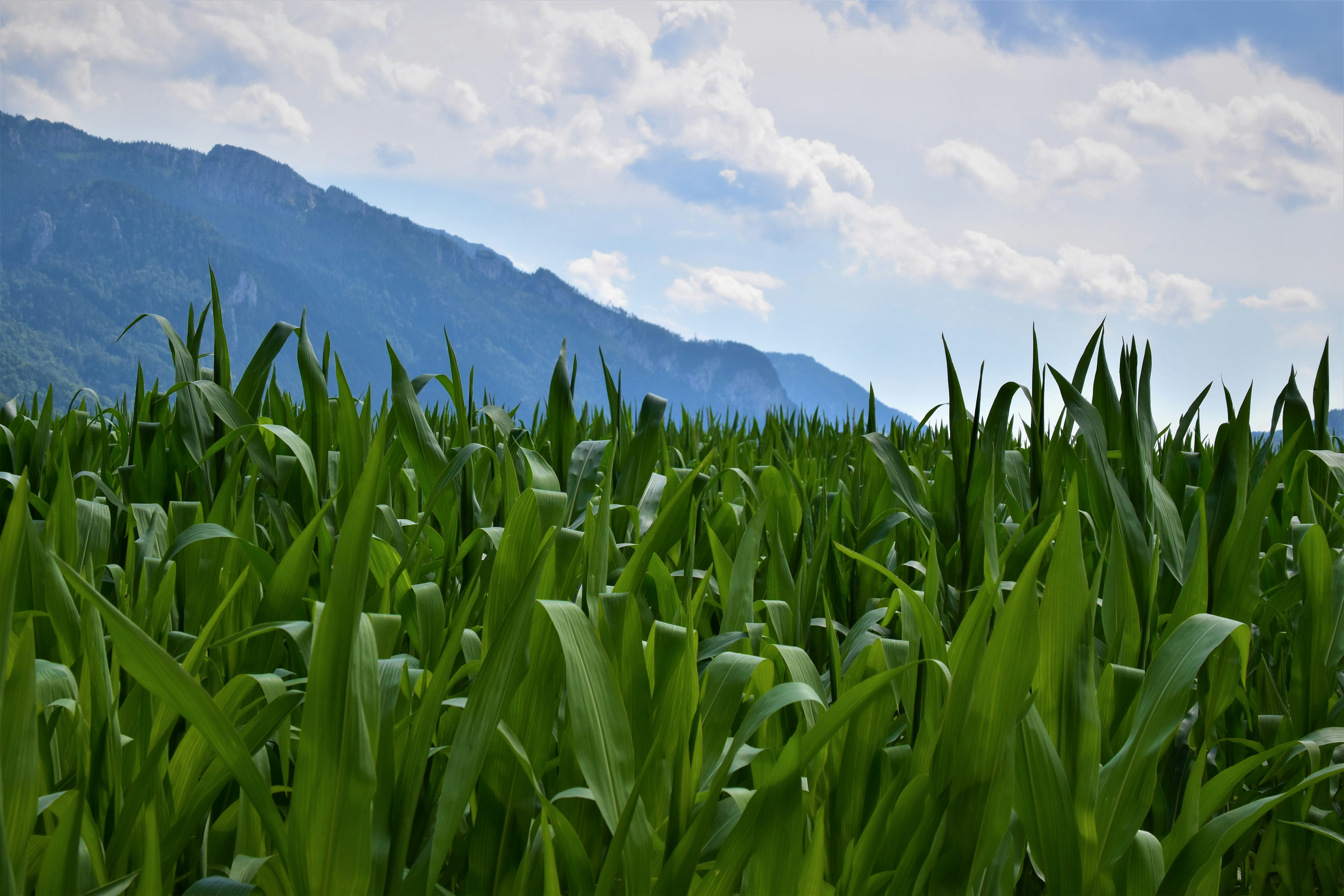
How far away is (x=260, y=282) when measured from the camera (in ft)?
343

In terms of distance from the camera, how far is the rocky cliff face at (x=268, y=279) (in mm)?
95312

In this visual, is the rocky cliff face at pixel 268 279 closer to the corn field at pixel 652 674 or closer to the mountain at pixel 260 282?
the mountain at pixel 260 282

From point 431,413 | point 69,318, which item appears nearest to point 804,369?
point 69,318

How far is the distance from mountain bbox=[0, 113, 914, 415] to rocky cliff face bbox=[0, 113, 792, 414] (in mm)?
260

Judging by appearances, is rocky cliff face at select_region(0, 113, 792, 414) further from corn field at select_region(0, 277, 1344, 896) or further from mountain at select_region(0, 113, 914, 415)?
corn field at select_region(0, 277, 1344, 896)

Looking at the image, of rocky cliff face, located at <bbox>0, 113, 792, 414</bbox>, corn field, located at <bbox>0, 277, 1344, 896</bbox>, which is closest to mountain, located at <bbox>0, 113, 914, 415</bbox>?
rocky cliff face, located at <bbox>0, 113, 792, 414</bbox>

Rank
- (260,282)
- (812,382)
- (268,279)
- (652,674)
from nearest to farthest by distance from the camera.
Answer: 1. (652,674)
2. (260,282)
3. (268,279)
4. (812,382)

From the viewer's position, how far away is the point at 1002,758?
57cm

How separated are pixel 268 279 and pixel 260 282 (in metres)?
1.38

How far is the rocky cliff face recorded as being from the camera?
313 ft

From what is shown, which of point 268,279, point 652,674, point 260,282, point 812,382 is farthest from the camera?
point 812,382

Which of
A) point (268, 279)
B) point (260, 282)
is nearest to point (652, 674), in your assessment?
point (260, 282)

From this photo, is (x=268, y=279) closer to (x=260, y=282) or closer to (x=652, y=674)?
(x=260, y=282)

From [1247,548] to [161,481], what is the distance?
176 centimetres
